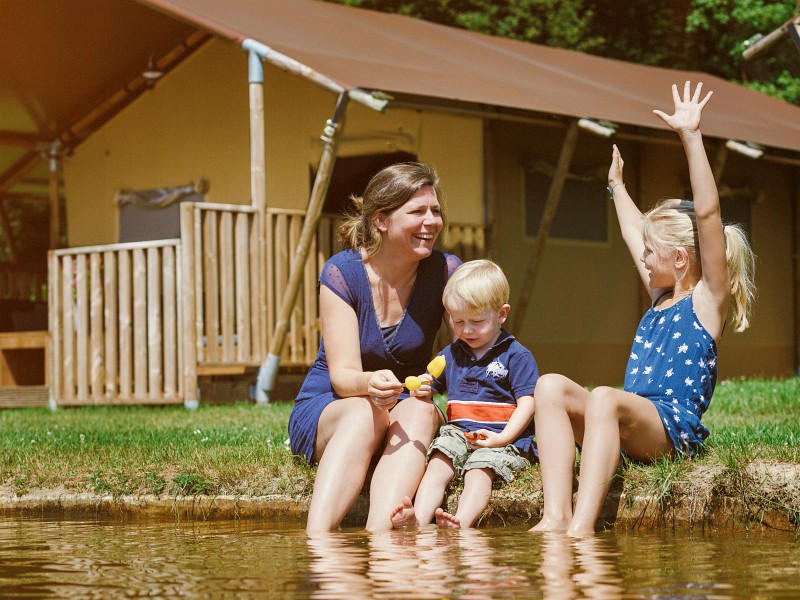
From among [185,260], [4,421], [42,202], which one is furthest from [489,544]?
[42,202]

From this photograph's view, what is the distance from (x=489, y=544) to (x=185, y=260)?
6736 millimetres

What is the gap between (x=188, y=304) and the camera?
10.0 m

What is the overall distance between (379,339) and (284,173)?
761 centimetres

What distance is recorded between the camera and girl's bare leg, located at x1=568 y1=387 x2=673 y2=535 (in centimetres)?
402

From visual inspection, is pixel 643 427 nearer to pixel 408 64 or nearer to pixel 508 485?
pixel 508 485

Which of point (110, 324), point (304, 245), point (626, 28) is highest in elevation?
point (626, 28)

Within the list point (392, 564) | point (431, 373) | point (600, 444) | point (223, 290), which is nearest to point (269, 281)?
point (223, 290)

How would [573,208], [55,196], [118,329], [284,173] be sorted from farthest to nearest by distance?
[55,196], [573,208], [284,173], [118,329]

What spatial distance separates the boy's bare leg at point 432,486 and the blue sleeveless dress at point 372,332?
1.48 feet

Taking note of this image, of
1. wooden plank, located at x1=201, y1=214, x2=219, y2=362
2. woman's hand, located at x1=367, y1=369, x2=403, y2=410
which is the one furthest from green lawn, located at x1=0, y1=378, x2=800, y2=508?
wooden plank, located at x1=201, y1=214, x2=219, y2=362

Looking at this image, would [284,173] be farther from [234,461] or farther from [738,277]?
[738,277]

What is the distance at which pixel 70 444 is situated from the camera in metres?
6.16

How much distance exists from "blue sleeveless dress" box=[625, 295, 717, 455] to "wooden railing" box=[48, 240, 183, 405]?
623 centimetres

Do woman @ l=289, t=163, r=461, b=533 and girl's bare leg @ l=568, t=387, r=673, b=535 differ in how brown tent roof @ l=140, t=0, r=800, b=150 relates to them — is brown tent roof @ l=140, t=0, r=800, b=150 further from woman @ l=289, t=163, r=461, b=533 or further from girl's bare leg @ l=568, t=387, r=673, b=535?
girl's bare leg @ l=568, t=387, r=673, b=535
